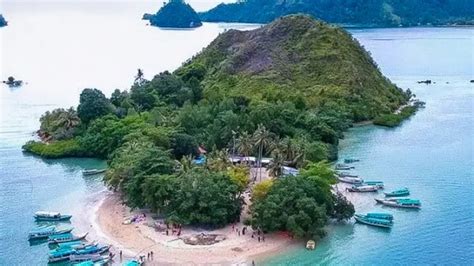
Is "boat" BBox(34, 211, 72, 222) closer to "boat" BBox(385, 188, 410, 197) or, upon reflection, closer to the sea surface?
the sea surface

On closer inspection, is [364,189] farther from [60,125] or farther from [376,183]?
[60,125]

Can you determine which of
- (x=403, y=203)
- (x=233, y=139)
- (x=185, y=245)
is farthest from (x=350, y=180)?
(x=185, y=245)

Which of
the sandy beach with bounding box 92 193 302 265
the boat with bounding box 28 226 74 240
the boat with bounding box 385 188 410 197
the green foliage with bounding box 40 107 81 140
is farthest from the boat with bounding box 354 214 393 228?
the green foliage with bounding box 40 107 81 140

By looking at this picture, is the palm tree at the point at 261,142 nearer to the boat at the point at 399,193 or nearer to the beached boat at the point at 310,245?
the boat at the point at 399,193

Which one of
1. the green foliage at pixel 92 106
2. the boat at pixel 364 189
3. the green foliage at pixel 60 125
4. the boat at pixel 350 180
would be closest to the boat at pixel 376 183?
the boat at pixel 364 189

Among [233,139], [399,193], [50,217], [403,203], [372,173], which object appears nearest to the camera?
[50,217]
